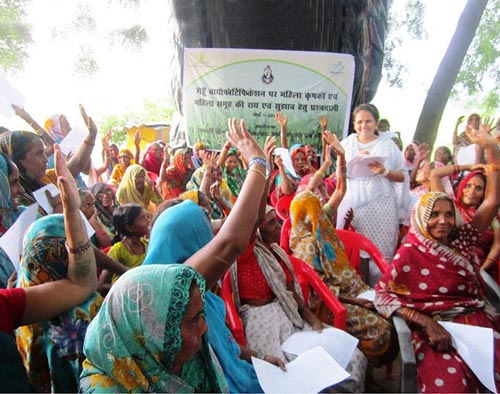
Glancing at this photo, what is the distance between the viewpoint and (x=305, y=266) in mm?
2729

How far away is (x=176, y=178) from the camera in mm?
5098

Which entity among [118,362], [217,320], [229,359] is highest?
[118,362]

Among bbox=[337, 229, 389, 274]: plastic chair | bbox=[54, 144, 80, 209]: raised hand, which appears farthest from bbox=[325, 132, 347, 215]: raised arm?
bbox=[54, 144, 80, 209]: raised hand

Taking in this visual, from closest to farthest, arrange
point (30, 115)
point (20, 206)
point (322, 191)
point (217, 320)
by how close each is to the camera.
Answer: point (217, 320)
point (20, 206)
point (30, 115)
point (322, 191)

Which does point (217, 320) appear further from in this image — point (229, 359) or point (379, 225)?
point (379, 225)

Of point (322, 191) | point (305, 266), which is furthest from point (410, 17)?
point (305, 266)

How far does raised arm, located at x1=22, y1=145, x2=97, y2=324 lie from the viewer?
4.99 ft

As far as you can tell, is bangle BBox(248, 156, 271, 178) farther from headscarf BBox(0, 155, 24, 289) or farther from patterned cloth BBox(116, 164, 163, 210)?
patterned cloth BBox(116, 164, 163, 210)

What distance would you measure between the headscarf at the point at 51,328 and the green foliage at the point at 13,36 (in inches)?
383

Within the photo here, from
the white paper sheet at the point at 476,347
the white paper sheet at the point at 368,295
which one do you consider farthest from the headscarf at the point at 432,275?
the white paper sheet at the point at 368,295

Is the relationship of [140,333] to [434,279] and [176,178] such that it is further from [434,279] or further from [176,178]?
[176,178]

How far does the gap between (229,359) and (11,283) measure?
1.09 m

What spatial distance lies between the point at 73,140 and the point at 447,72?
8.39 m

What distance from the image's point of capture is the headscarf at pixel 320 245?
2850mm
